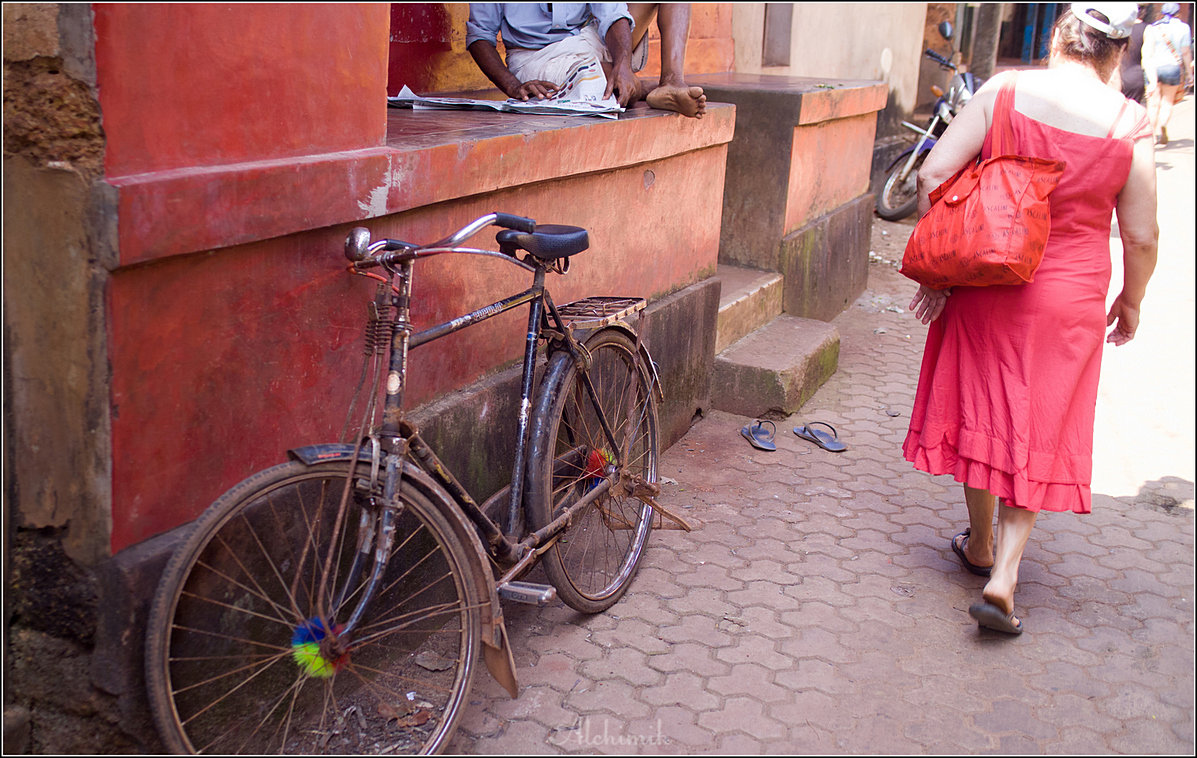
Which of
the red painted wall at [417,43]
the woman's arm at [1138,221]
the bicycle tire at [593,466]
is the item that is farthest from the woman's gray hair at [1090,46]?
the red painted wall at [417,43]

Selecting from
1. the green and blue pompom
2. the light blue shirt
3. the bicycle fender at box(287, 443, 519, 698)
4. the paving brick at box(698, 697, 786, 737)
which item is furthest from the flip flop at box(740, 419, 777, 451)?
the green and blue pompom

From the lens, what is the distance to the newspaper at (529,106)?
388cm

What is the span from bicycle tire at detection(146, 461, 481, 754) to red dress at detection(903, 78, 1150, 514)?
1.79m

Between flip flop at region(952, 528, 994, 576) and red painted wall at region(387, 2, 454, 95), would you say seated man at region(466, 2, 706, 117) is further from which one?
flip flop at region(952, 528, 994, 576)

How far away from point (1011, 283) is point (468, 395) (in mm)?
1666

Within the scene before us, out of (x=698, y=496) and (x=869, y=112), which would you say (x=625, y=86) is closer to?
(x=698, y=496)

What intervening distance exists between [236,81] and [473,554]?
46.2 inches

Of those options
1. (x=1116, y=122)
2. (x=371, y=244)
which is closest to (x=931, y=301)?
(x=1116, y=122)

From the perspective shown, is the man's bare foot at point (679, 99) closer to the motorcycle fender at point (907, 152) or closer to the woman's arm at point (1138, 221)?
the woman's arm at point (1138, 221)

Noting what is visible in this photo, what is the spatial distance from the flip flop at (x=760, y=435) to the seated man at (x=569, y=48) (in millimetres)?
1512

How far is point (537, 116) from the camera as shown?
3.82m

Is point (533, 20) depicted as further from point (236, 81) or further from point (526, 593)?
point (526, 593)

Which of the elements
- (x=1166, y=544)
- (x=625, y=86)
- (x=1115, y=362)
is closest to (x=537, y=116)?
(x=625, y=86)

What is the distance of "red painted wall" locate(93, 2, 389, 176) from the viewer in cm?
195
